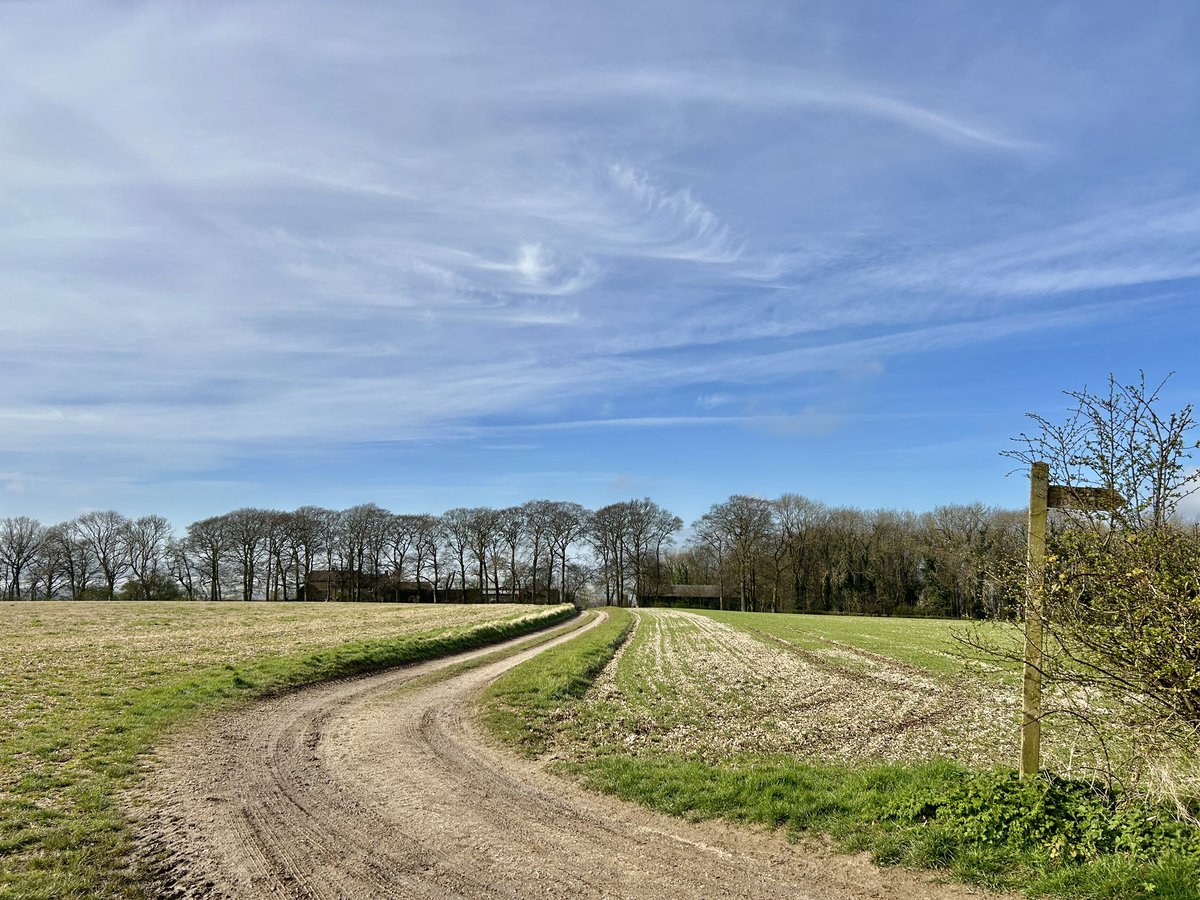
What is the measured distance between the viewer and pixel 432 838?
25.8 ft

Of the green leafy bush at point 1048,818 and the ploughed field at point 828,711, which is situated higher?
the green leafy bush at point 1048,818

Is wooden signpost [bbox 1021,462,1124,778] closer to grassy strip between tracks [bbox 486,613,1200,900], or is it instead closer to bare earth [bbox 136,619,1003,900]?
grassy strip between tracks [bbox 486,613,1200,900]

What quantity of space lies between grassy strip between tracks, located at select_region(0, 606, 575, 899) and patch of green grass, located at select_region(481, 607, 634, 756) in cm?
613

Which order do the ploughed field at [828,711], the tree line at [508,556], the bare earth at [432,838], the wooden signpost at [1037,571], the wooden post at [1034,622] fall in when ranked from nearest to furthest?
the bare earth at [432,838], the wooden signpost at [1037,571], the wooden post at [1034,622], the ploughed field at [828,711], the tree line at [508,556]

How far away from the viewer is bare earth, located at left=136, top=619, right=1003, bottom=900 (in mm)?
6641

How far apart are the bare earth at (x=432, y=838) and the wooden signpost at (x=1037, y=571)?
90.7 inches

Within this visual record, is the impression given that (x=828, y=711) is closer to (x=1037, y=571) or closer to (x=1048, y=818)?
(x=1048, y=818)

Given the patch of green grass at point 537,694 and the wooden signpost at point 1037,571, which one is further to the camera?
the patch of green grass at point 537,694

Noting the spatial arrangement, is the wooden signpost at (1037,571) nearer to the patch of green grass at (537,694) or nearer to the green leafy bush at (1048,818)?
the green leafy bush at (1048,818)

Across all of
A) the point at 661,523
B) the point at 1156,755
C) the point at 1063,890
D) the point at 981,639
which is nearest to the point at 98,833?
the point at 1063,890

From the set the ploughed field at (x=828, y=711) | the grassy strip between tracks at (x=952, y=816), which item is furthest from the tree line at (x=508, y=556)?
the grassy strip between tracks at (x=952, y=816)

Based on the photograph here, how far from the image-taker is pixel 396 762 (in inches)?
445

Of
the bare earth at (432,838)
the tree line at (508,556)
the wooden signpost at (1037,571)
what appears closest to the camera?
the bare earth at (432,838)

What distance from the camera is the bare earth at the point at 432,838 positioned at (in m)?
6.64
